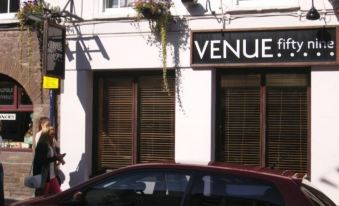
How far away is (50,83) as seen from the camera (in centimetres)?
1175

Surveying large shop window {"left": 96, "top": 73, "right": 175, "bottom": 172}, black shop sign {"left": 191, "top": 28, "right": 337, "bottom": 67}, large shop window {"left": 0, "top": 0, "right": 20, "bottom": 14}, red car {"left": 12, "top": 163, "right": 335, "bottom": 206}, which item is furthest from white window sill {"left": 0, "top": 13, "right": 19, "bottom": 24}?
red car {"left": 12, "top": 163, "right": 335, "bottom": 206}

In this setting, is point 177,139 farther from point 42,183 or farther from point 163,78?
point 42,183

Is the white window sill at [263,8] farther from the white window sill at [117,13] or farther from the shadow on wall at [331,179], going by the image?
the shadow on wall at [331,179]

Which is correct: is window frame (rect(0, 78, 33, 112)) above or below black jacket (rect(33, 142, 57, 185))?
above

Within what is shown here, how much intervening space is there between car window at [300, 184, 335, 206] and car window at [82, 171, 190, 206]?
1131 mm

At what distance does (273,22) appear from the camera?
10.8 m

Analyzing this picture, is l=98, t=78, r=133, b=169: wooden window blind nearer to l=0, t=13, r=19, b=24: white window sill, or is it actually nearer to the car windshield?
l=0, t=13, r=19, b=24: white window sill

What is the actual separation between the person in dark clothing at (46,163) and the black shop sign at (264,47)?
10.3 ft

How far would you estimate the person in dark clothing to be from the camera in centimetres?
966

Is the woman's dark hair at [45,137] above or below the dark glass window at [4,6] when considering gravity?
below

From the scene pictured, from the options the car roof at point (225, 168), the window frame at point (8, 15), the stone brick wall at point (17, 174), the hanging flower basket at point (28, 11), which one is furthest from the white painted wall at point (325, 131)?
the window frame at point (8, 15)

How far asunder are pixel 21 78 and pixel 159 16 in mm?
3303

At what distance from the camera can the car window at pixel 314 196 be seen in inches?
227

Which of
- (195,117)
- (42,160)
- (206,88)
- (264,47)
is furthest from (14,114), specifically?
(264,47)
